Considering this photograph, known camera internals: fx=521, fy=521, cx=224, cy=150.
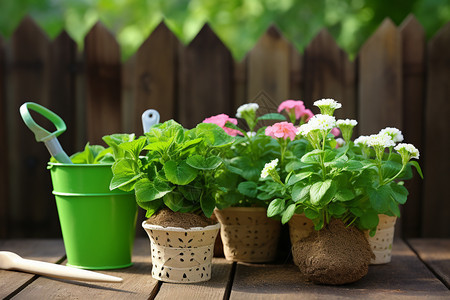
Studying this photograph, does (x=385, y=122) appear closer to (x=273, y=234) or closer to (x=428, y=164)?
(x=428, y=164)

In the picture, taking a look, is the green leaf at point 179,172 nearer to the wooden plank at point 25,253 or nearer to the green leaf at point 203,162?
the green leaf at point 203,162

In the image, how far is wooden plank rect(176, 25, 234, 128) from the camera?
2.35 metres

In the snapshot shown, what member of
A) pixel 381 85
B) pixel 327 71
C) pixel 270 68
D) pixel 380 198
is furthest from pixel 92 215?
pixel 381 85

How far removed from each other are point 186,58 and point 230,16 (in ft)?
13.1

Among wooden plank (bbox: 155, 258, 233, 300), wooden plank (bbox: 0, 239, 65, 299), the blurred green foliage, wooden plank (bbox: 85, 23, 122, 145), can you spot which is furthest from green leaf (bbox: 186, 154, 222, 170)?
the blurred green foliage

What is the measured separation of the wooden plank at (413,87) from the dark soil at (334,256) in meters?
1.06

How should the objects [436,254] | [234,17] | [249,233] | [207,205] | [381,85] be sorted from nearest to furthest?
[207,205] → [249,233] → [436,254] → [381,85] → [234,17]

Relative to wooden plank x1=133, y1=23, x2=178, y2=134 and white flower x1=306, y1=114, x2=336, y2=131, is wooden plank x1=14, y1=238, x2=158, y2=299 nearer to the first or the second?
white flower x1=306, y1=114, x2=336, y2=131

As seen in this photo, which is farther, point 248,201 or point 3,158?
point 3,158

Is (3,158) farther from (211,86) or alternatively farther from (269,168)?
(269,168)

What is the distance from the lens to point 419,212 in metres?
2.41

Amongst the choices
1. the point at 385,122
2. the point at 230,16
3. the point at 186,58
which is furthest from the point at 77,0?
the point at 385,122

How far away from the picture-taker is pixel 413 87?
2.38m

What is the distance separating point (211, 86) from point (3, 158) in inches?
39.9
